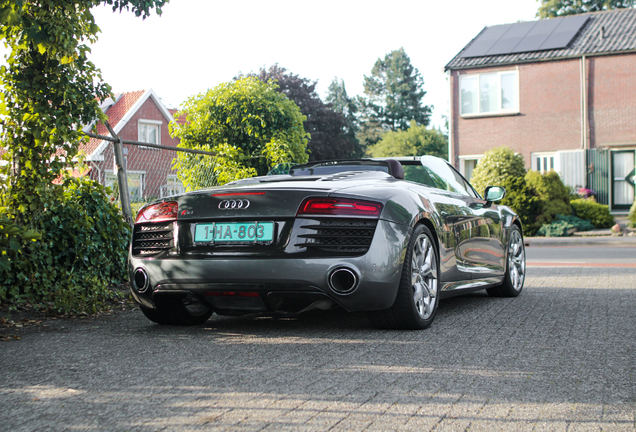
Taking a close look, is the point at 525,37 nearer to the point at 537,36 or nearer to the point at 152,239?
the point at 537,36

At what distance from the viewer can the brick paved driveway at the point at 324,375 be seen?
2.87 m

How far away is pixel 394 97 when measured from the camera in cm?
9019

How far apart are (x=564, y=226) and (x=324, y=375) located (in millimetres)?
18081

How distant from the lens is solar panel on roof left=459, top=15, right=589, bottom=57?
1057 inches

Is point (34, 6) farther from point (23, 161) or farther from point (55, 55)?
point (23, 161)

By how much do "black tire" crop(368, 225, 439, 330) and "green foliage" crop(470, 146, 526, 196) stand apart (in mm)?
17328

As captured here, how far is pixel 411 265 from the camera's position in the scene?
4.71m

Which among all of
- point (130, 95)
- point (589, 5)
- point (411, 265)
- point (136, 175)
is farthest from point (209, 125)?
point (589, 5)

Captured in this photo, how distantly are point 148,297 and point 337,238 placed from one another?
150cm

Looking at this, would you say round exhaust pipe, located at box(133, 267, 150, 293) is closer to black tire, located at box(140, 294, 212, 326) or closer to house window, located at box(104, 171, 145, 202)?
black tire, located at box(140, 294, 212, 326)

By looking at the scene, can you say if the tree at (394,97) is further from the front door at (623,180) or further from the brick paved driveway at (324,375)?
the brick paved driveway at (324,375)

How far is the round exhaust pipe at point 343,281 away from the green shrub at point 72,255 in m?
2.61

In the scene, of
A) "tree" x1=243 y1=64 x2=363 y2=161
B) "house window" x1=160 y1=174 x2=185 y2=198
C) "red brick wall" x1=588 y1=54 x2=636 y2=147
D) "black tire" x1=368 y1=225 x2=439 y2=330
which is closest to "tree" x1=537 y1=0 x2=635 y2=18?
"tree" x1=243 y1=64 x2=363 y2=161

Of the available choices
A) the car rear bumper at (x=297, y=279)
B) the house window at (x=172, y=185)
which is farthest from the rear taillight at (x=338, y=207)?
the house window at (x=172, y=185)
